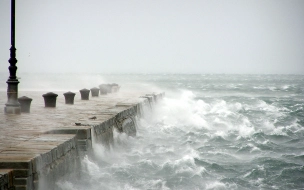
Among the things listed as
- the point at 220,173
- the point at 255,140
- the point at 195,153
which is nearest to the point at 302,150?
the point at 255,140

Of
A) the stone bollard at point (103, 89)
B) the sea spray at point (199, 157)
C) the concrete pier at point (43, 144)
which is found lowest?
the sea spray at point (199, 157)

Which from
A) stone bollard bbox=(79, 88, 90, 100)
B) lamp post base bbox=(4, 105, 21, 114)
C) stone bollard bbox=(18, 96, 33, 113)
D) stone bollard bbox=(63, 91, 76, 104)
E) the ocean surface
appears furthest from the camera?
stone bollard bbox=(79, 88, 90, 100)

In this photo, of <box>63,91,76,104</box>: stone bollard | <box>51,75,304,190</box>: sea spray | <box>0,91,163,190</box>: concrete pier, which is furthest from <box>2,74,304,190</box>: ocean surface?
<box>63,91,76,104</box>: stone bollard

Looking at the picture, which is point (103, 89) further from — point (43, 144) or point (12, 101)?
point (43, 144)

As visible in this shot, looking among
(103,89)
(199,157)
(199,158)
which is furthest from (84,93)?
(199,158)

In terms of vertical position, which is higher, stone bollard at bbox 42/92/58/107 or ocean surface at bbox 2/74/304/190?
stone bollard at bbox 42/92/58/107

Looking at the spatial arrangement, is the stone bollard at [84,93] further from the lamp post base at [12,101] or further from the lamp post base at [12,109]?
the lamp post base at [12,109]

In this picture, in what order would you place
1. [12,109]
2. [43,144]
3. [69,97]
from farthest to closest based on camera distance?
[69,97] → [12,109] → [43,144]

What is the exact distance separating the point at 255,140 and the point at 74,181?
8.59 meters

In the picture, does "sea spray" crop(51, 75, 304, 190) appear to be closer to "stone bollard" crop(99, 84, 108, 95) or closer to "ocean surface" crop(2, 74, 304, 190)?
"ocean surface" crop(2, 74, 304, 190)

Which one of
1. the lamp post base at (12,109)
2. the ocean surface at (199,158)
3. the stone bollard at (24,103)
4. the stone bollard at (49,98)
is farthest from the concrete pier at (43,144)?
the stone bollard at (49,98)

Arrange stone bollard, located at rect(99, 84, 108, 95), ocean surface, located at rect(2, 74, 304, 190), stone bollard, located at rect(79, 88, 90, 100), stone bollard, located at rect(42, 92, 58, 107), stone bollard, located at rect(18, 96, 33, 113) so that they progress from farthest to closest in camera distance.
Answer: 1. stone bollard, located at rect(99, 84, 108, 95)
2. stone bollard, located at rect(79, 88, 90, 100)
3. stone bollard, located at rect(42, 92, 58, 107)
4. stone bollard, located at rect(18, 96, 33, 113)
5. ocean surface, located at rect(2, 74, 304, 190)

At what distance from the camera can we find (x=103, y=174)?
8.30 meters

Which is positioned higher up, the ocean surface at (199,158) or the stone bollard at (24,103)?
the stone bollard at (24,103)
